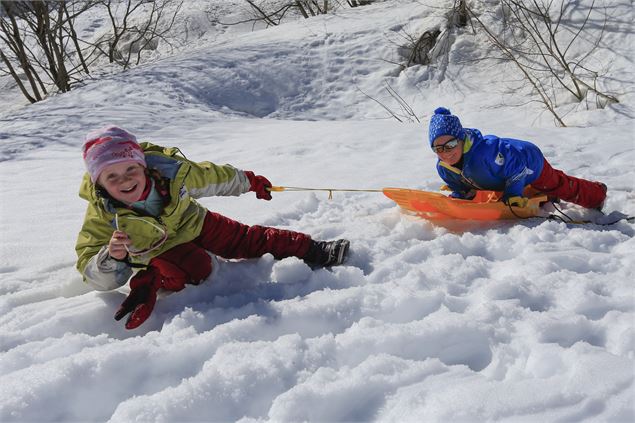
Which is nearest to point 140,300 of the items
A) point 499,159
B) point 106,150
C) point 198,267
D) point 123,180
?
point 198,267

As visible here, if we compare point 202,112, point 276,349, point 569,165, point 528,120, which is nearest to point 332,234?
point 276,349

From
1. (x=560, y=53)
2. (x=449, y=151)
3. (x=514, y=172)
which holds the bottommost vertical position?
(x=514, y=172)

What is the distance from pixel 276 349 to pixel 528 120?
471 cm

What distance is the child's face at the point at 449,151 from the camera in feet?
8.55

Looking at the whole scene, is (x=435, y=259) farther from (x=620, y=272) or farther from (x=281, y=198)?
(x=281, y=198)

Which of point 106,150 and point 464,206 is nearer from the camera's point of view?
point 106,150

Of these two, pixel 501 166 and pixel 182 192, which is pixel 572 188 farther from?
pixel 182 192

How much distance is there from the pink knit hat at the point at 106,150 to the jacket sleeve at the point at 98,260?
212mm

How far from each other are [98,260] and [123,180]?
12.4 inches

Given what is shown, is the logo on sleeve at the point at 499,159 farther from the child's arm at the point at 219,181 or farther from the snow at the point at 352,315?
the child's arm at the point at 219,181

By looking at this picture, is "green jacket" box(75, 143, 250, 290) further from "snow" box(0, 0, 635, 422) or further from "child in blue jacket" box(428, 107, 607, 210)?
"child in blue jacket" box(428, 107, 607, 210)

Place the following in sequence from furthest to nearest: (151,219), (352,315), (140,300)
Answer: (151,219) → (140,300) → (352,315)

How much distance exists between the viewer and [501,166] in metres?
2.64

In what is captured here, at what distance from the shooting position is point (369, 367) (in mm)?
1473
